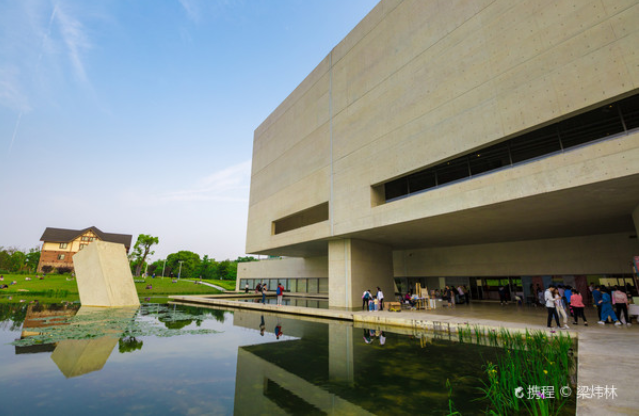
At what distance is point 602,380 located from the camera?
14.7 ft

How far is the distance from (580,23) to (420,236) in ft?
39.9

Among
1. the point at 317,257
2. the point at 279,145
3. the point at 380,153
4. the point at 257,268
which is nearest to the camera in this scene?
the point at 380,153

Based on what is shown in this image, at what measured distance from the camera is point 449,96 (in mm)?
13203

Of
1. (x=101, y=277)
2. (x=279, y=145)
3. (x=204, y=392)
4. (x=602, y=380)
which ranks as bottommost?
(x=204, y=392)

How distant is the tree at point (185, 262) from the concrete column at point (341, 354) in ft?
297

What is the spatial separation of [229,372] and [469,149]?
1197cm

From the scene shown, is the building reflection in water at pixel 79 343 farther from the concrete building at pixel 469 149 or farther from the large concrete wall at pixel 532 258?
the large concrete wall at pixel 532 258

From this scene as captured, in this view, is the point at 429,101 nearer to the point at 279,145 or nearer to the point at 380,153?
the point at 380,153

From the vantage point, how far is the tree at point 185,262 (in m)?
91.1

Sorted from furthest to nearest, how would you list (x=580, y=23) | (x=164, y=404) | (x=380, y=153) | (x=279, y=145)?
(x=279, y=145) < (x=380, y=153) < (x=580, y=23) < (x=164, y=404)

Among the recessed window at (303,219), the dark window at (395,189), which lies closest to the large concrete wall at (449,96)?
the recessed window at (303,219)

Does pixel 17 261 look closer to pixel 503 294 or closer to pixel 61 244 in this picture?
pixel 61 244

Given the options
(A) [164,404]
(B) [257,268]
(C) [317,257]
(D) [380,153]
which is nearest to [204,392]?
(A) [164,404]

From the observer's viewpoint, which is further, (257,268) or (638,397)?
(257,268)
